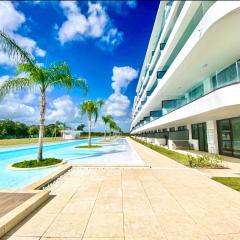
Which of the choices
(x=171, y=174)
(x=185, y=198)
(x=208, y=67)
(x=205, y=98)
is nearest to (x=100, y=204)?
(x=185, y=198)

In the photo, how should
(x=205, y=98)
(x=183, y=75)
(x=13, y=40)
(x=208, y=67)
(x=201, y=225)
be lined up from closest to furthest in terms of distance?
(x=201, y=225) → (x=13, y=40) → (x=205, y=98) → (x=208, y=67) → (x=183, y=75)

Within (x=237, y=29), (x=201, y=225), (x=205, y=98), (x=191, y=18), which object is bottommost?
(x=201, y=225)

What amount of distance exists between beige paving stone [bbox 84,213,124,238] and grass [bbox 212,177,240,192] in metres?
4.90

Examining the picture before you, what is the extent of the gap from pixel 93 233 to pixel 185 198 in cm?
324

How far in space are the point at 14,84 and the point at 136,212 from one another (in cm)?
1135

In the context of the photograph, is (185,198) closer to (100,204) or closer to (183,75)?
(100,204)

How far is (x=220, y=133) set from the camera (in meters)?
17.5

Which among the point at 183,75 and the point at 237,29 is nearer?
the point at 237,29

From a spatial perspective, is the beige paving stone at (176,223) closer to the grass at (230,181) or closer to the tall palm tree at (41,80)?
the grass at (230,181)

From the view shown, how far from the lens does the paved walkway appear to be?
12.8ft

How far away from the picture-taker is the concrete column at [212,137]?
1791cm

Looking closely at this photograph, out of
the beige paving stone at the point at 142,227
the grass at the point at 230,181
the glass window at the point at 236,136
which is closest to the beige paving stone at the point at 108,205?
the beige paving stone at the point at 142,227

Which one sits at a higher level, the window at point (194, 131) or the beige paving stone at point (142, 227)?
the window at point (194, 131)

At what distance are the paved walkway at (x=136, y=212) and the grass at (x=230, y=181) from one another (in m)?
0.43
